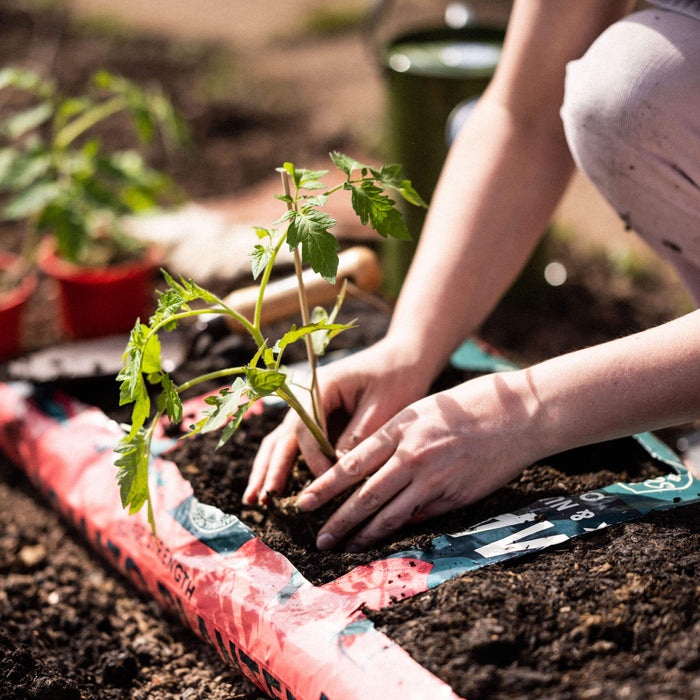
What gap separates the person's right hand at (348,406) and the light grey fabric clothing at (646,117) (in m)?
0.48

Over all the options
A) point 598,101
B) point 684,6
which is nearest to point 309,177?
point 598,101

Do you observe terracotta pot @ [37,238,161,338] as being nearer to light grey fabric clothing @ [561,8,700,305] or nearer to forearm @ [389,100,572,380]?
forearm @ [389,100,572,380]

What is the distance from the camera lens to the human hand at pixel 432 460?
3.50 ft

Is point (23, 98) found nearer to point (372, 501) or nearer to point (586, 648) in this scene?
point (372, 501)

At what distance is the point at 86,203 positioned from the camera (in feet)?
6.87

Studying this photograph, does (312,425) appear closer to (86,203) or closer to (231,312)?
(231,312)

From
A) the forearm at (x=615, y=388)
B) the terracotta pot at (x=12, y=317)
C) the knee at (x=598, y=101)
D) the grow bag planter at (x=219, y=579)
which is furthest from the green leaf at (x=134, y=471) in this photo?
the terracotta pot at (x=12, y=317)

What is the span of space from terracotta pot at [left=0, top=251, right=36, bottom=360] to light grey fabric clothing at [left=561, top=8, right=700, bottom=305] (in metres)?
1.54

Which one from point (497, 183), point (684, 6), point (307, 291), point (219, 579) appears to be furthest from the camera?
point (307, 291)

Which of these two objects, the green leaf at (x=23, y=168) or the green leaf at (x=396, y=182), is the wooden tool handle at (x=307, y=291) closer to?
the green leaf at (x=396, y=182)

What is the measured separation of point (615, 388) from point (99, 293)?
1586 millimetres

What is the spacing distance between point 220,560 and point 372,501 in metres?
0.27

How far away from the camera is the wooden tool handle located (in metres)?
1.58

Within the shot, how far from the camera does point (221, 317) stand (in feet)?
5.50
